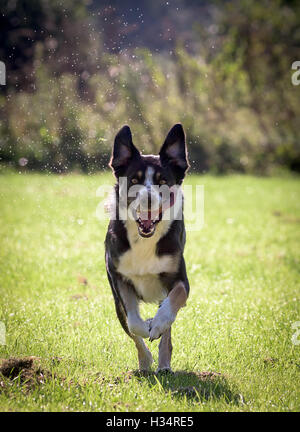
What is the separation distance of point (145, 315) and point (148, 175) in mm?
1845

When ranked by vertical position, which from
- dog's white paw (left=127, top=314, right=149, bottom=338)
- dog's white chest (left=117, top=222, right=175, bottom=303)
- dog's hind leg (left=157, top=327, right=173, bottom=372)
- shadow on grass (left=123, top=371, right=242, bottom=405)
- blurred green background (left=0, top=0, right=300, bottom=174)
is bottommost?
shadow on grass (left=123, top=371, right=242, bottom=405)

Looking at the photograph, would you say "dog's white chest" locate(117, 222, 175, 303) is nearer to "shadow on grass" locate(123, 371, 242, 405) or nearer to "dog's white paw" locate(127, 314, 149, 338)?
"dog's white paw" locate(127, 314, 149, 338)

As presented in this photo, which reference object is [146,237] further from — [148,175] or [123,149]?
[123,149]

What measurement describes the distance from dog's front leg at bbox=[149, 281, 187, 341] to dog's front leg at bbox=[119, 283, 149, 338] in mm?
140

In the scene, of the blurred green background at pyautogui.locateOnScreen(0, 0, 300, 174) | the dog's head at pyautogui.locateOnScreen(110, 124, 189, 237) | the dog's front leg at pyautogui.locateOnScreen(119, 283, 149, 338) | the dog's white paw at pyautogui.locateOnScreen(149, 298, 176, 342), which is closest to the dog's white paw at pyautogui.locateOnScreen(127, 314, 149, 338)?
the dog's front leg at pyautogui.locateOnScreen(119, 283, 149, 338)

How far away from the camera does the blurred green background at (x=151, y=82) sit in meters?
8.66

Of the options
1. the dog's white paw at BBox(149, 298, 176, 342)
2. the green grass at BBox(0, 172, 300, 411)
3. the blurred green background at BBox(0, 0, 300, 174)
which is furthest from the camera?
the blurred green background at BBox(0, 0, 300, 174)

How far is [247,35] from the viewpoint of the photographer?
19297mm

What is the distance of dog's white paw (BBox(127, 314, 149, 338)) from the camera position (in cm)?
370

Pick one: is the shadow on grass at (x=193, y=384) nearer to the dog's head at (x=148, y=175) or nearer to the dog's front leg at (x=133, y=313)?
the dog's front leg at (x=133, y=313)

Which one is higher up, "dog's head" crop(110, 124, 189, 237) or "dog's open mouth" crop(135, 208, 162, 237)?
"dog's head" crop(110, 124, 189, 237)

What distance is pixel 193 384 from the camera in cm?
366

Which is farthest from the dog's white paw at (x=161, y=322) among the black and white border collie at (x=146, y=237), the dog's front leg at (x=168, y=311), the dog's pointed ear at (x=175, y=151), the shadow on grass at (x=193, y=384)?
the dog's pointed ear at (x=175, y=151)

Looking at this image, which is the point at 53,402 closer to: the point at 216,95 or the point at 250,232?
the point at 250,232
